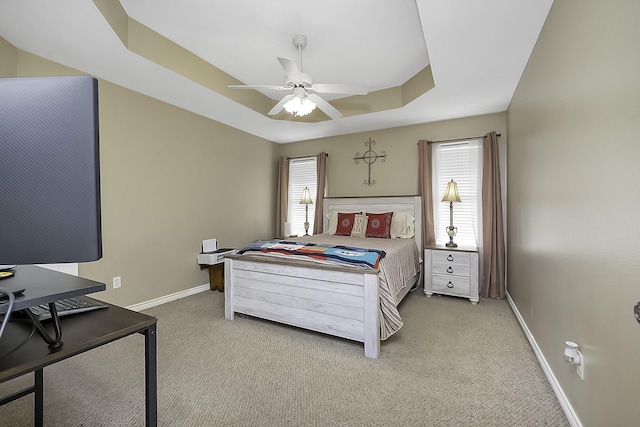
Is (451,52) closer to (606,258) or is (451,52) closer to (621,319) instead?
(606,258)

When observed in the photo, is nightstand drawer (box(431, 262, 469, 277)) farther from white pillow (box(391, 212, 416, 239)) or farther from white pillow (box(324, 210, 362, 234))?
white pillow (box(324, 210, 362, 234))

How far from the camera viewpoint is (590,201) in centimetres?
127

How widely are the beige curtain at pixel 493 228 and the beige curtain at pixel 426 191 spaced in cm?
65

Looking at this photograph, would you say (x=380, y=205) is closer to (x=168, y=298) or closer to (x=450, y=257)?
(x=450, y=257)

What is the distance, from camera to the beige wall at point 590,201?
39.8 inches

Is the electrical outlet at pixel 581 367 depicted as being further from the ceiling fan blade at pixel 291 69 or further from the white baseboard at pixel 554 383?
the ceiling fan blade at pixel 291 69

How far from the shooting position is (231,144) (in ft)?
13.9

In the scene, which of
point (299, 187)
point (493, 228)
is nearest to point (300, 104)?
point (299, 187)

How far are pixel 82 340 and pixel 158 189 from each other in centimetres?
289

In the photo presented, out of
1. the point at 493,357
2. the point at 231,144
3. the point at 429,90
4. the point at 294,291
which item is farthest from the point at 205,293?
the point at 429,90

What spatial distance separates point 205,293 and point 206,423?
2395 millimetres

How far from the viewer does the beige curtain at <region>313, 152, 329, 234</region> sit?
470cm

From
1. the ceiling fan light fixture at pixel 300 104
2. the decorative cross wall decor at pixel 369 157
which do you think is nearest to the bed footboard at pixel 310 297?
the ceiling fan light fixture at pixel 300 104

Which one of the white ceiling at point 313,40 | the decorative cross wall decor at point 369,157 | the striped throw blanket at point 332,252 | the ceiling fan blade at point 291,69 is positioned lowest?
the striped throw blanket at point 332,252
